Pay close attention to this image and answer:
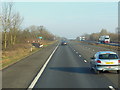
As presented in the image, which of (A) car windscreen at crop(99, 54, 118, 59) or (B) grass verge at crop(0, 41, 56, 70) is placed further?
(B) grass verge at crop(0, 41, 56, 70)

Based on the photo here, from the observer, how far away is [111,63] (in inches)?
539

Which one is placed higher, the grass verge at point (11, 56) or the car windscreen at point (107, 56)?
the car windscreen at point (107, 56)

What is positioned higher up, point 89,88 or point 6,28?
A: point 6,28

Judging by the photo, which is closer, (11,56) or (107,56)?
(107,56)

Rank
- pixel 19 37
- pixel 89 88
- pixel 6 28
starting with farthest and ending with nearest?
pixel 19 37 < pixel 6 28 < pixel 89 88

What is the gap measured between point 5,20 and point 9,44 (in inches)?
354

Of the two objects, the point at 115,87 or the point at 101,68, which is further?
the point at 101,68

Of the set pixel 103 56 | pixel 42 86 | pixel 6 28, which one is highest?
pixel 6 28

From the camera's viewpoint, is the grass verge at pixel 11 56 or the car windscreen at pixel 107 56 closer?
the car windscreen at pixel 107 56

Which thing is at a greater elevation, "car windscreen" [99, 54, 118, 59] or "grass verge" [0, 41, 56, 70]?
"car windscreen" [99, 54, 118, 59]

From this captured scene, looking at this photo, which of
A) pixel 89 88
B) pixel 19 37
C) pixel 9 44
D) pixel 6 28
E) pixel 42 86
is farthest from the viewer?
pixel 19 37

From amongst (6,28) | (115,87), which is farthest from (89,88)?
(6,28)

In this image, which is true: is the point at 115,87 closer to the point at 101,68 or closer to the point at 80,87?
the point at 80,87

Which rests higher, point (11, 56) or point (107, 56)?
point (107, 56)
